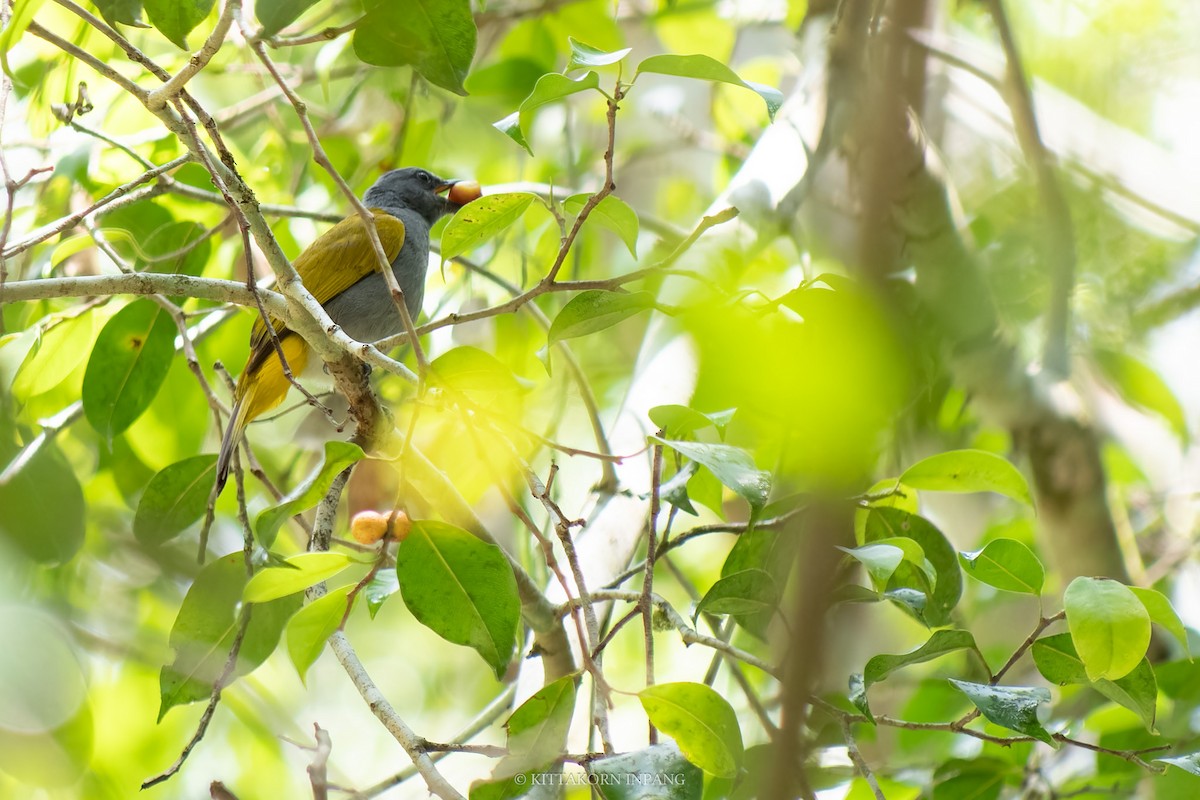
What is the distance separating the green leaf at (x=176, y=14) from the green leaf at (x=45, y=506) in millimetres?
716

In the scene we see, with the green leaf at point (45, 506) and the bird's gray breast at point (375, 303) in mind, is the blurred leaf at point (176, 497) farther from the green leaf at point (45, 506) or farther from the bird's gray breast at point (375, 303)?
the bird's gray breast at point (375, 303)

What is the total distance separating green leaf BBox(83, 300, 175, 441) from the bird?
36 centimetres

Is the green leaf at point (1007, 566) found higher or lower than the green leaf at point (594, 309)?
lower

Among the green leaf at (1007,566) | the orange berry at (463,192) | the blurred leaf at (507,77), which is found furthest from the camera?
the orange berry at (463,192)

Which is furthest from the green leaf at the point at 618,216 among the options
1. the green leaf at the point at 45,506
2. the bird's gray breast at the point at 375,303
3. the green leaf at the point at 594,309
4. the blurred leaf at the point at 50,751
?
the bird's gray breast at the point at 375,303

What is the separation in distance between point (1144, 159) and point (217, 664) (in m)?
3.00

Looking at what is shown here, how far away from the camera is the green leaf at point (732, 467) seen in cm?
157

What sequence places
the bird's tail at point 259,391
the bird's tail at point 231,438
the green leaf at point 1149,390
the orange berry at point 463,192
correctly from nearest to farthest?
the bird's tail at point 231,438 < the bird's tail at point 259,391 < the green leaf at point 1149,390 < the orange berry at point 463,192

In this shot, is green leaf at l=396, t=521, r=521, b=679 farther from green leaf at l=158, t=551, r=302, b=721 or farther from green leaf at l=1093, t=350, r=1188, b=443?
green leaf at l=1093, t=350, r=1188, b=443

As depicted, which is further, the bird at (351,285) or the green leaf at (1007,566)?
the bird at (351,285)

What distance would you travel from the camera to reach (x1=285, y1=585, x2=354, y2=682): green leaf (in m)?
1.53

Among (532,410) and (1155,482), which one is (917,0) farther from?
(1155,482)

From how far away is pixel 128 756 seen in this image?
11.2 ft

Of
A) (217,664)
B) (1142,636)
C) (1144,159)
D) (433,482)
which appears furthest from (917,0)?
(1144,159)
